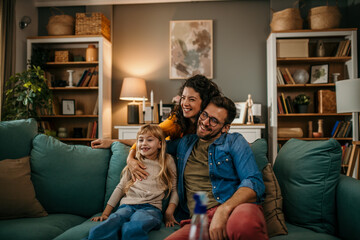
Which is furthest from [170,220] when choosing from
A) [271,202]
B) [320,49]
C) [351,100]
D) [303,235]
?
[320,49]

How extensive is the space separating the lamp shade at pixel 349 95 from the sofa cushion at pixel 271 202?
1573mm

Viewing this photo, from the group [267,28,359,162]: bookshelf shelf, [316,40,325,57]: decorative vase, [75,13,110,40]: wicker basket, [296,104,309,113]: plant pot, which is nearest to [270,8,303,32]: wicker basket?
[267,28,359,162]: bookshelf shelf

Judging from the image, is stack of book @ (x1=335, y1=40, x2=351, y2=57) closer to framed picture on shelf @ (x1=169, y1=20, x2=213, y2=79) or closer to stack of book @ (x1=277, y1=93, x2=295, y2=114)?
stack of book @ (x1=277, y1=93, x2=295, y2=114)

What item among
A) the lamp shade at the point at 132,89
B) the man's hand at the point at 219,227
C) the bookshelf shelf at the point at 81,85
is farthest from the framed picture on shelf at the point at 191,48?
the man's hand at the point at 219,227

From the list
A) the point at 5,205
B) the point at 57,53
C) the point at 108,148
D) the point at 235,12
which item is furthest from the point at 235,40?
the point at 5,205

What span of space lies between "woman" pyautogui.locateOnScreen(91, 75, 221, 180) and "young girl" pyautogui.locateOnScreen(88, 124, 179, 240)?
6 cm

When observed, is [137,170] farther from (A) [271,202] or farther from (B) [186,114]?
(A) [271,202]

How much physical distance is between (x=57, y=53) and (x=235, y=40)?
2634 mm

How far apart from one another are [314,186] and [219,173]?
1.68 ft

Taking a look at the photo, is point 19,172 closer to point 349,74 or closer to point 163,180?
point 163,180

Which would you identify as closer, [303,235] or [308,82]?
[303,235]

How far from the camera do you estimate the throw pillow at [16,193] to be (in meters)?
1.67

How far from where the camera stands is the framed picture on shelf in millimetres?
4305

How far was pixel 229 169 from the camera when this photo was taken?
61.5 inches
